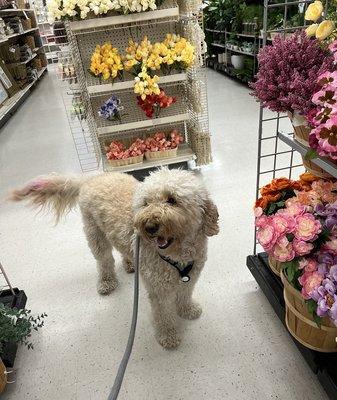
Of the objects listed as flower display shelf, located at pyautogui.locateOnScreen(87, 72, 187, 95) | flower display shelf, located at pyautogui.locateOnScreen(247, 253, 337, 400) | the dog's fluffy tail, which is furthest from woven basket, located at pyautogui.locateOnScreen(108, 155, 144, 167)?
flower display shelf, located at pyautogui.locateOnScreen(247, 253, 337, 400)

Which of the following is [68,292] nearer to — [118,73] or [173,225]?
[173,225]

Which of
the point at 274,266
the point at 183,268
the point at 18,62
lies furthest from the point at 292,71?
the point at 18,62

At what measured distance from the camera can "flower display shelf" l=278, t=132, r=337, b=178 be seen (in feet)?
3.40

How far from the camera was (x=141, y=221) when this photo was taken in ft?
4.28

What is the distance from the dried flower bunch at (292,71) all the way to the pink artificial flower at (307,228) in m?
0.38

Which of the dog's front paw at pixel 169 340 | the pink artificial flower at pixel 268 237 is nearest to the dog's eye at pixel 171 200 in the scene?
the pink artificial flower at pixel 268 237

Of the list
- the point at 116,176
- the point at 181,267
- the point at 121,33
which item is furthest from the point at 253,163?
the point at 181,267

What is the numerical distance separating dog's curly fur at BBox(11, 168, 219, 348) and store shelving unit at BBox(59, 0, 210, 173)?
132cm

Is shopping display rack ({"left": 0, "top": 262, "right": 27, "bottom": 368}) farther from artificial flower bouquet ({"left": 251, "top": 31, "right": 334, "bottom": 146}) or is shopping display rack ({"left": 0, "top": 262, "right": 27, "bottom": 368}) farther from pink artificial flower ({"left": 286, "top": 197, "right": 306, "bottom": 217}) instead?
artificial flower bouquet ({"left": 251, "top": 31, "right": 334, "bottom": 146})

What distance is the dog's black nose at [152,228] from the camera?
51.1 inches

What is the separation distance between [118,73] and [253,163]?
5.26 ft

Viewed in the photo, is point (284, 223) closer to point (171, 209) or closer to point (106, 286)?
point (171, 209)

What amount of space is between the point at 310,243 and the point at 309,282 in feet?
0.45

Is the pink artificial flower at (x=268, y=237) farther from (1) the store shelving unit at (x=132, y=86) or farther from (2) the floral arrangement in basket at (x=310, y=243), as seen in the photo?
(1) the store shelving unit at (x=132, y=86)
